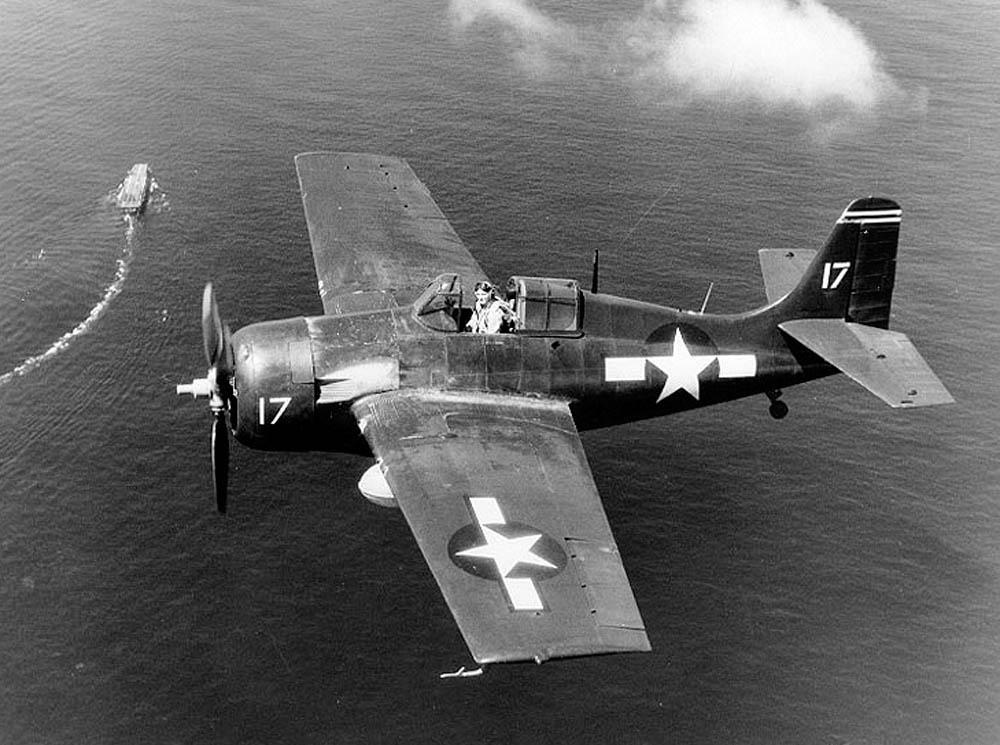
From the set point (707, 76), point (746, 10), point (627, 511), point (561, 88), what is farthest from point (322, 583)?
point (746, 10)

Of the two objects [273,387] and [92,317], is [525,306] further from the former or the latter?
[92,317]

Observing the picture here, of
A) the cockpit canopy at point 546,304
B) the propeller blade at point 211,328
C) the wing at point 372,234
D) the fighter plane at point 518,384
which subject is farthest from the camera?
the wing at point 372,234

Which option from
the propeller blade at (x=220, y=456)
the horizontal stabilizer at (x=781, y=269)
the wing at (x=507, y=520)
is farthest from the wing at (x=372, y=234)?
the horizontal stabilizer at (x=781, y=269)

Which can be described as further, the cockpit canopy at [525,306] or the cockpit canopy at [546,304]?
the cockpit canopy at [546,304]

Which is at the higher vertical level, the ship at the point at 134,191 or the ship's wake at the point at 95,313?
the ship at the point at 134,191

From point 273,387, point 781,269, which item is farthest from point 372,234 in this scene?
point 781,269

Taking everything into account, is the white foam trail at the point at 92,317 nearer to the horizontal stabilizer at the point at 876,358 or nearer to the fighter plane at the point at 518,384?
the fighter plane at the point at 518,384

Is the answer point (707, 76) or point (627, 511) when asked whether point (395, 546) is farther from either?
point (707, 76)
